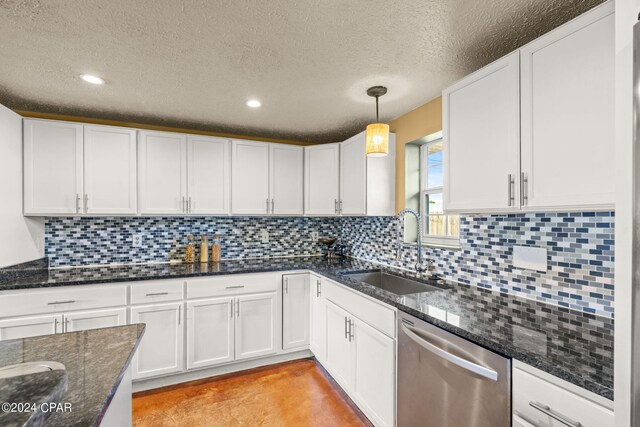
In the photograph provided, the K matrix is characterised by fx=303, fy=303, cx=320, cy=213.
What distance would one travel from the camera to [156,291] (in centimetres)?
251

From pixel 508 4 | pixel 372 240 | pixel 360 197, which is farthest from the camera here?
pixel 372 240

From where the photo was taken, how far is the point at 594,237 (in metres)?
1.44

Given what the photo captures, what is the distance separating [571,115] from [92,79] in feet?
8.96

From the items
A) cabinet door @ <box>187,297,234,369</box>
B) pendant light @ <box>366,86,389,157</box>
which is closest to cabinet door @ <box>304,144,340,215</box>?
pendant light @ <box>366,86,389,157</box>

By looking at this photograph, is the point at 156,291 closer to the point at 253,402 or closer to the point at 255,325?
the point at 255,325

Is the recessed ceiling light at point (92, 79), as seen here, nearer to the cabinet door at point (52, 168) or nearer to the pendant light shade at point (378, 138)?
the cabinet door at point (52, 168)

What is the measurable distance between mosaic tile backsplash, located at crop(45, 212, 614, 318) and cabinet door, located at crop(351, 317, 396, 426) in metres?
0.74

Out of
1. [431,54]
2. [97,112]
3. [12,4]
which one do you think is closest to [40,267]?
[97,112]

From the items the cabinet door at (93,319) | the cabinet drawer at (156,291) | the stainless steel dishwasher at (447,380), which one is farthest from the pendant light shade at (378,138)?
the cabinet door at (93,319)

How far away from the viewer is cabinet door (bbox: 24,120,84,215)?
2463 mm

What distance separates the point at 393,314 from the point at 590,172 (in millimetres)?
1122

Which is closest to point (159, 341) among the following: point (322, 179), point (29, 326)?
point (29, 326)

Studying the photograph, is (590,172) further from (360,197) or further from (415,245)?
(360,197)

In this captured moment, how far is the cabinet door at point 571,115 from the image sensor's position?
1131 millimetres
